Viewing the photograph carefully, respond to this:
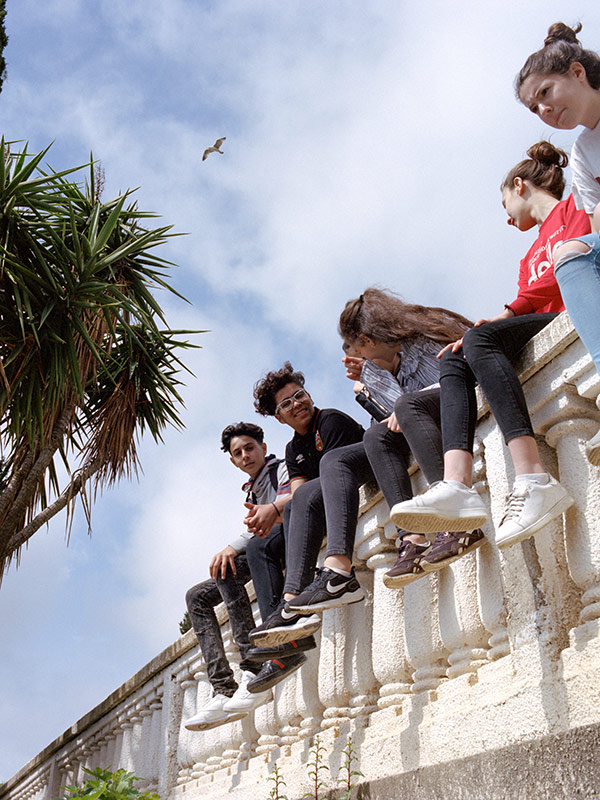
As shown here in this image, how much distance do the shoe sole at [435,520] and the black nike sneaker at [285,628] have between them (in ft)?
2.06

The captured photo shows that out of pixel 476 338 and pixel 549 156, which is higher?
pixel 549 156

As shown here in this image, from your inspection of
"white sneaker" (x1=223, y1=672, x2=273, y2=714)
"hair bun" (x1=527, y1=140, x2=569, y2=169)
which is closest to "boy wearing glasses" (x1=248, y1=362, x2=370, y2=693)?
"white sneaker" (x1=223, y1=672, x2=273, y2=714)

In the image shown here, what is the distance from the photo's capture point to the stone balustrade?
5.13 feet

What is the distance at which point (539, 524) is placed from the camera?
5.37 ft

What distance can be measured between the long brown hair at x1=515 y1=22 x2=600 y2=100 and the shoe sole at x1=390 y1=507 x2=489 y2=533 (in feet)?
3.42

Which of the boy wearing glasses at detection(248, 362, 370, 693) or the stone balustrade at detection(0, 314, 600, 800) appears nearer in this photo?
the stone balustrade at detection(0, 314, 600, 800)

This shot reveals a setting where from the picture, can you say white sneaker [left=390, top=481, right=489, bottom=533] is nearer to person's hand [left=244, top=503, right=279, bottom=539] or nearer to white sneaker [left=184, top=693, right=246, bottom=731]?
person's hand [left=244, top=503, right=279, bottom=539]

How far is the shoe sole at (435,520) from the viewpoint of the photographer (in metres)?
1.82

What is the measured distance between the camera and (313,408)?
10.3ft

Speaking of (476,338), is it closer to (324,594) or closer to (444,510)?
(444,510)

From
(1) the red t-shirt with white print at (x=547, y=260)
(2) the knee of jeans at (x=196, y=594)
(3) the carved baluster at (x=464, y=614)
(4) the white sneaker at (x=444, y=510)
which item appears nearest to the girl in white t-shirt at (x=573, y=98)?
(1) the red t-shirt with white print at (x=547, y=260)

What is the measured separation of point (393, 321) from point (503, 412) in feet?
3.09

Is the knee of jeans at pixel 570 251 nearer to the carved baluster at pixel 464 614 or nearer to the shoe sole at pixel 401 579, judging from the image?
the carved baluster at pixel 464 614

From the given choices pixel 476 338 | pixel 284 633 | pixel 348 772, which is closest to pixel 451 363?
pixel 476 338
